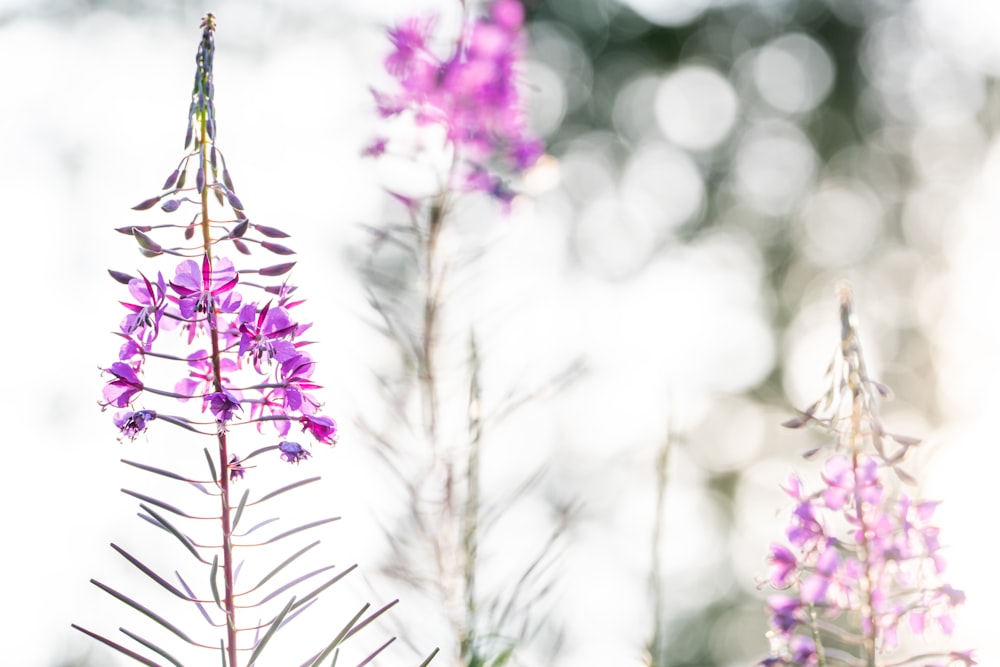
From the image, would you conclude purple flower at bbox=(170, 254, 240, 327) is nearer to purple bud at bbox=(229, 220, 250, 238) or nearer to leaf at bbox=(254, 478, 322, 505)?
purple bud at bbox=(229, 220, 250, 238)

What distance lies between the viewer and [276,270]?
3.24ft

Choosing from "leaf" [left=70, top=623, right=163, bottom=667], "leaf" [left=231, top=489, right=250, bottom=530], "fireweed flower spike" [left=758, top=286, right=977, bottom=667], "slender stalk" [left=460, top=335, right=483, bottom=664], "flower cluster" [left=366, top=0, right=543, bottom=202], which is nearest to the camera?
"leaf" [left=70, top=623, right=163, bottom=667]

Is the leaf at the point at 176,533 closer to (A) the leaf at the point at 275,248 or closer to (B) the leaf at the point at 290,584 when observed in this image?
(B) the leaf at the point at 290,584

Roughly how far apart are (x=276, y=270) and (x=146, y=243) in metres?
0.12

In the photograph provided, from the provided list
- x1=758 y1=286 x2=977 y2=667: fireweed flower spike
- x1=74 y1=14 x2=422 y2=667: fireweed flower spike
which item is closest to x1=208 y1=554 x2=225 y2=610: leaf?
x1=74 y1=14 x2=422 y2=667: fireweed flower spike

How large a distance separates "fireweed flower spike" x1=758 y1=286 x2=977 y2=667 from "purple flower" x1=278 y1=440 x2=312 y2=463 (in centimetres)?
56

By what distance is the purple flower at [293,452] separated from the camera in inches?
39.1

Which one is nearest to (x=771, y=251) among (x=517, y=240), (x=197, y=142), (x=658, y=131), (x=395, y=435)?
(x=658, y=131)

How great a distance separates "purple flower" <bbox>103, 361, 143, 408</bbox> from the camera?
1.02m

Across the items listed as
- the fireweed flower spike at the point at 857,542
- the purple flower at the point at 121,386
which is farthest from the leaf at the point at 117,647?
the fireweed flower spike at the point at 857,542

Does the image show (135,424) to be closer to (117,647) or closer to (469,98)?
(117,647)

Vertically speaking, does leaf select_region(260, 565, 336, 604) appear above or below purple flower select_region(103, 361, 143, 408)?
below

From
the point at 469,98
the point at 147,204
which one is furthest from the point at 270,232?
the point at 469,98

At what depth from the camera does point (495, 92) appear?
2131 millimetres
